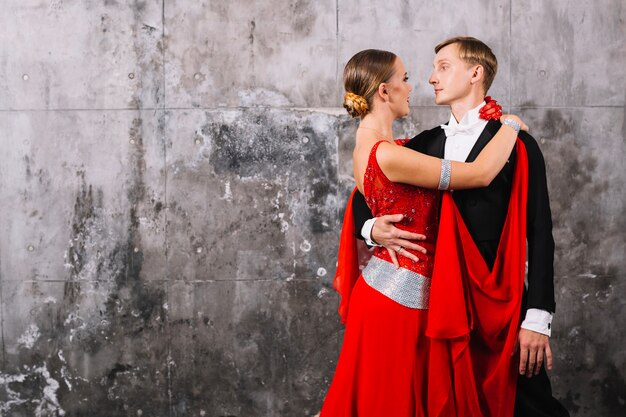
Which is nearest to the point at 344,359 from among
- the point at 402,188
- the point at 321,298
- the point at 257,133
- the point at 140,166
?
the point at 402,188

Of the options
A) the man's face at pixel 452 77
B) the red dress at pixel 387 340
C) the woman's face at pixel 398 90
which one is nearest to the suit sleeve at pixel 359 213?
the red dress at pixel 387 340

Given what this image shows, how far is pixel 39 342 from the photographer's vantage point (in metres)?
3.75

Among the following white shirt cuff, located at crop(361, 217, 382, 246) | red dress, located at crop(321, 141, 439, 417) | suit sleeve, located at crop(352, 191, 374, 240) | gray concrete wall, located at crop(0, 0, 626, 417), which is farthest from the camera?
gray concrete wall, located at crop(0, 0, 626, 417)

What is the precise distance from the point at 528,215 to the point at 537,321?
331mm

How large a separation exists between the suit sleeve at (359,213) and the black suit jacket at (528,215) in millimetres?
401

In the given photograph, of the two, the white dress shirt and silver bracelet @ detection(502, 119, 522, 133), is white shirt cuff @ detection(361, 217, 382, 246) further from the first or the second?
silver bracelet @ detection(502, 119, 522, 133)

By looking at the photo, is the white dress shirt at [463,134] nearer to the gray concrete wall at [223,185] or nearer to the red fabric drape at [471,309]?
the red fabric drape at [471,309]

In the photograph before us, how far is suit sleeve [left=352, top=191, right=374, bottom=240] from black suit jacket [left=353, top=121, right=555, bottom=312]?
40 centimetres

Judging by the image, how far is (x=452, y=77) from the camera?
2135 mm

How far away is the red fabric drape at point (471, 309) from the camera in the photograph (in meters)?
1.97

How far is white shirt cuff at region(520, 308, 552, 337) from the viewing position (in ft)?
6.44

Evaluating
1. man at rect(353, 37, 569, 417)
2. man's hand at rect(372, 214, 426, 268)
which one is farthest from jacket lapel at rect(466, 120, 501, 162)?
man's hand at rect(372, 214, 426, 268)

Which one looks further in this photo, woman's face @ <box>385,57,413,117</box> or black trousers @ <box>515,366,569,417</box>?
woman's face @ <box>385,57,413,117</box>

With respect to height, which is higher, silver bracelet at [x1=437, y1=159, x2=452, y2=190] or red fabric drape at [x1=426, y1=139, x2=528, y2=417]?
silver bracelet at [x1=437, y1=159, x2=452, y2=190]
